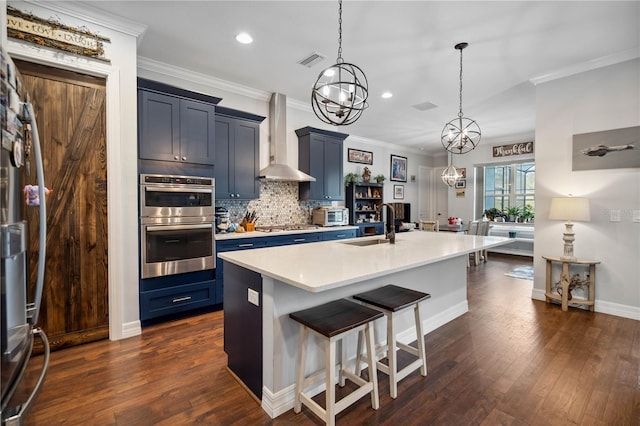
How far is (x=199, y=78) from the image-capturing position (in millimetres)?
3980

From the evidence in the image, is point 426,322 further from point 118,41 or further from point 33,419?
point 118,41

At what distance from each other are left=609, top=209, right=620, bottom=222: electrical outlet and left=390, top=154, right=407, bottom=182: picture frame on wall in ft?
15.3

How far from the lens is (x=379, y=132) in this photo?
266 inches

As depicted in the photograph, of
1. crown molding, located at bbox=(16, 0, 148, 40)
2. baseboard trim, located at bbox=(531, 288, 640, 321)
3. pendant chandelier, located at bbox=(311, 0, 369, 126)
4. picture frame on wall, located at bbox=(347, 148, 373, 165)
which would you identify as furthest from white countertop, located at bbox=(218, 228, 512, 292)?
picture frame on wall, located at bbox=(347, 148, 373, 165)

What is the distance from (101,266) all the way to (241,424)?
201 cm

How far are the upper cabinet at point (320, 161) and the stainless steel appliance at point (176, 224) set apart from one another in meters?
1.98

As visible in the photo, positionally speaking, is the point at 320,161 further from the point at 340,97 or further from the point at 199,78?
the point at 340,97

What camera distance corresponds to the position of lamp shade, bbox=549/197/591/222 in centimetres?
340

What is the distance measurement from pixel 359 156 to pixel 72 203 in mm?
5431

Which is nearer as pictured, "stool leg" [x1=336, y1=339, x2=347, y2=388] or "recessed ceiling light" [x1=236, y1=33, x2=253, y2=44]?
"stool leg" [x1=336, y1=339, x2=347, y2=388]

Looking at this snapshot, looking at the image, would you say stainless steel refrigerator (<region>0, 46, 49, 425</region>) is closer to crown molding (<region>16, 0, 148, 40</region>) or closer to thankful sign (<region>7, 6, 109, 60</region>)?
thankful sign (<region>7, 6, 109, 60</region>)

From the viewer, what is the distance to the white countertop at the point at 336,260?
156 cm

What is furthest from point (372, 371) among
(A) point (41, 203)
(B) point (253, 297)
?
(A) point (41, 203)

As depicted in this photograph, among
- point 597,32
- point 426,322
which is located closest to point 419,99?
point 597,32
